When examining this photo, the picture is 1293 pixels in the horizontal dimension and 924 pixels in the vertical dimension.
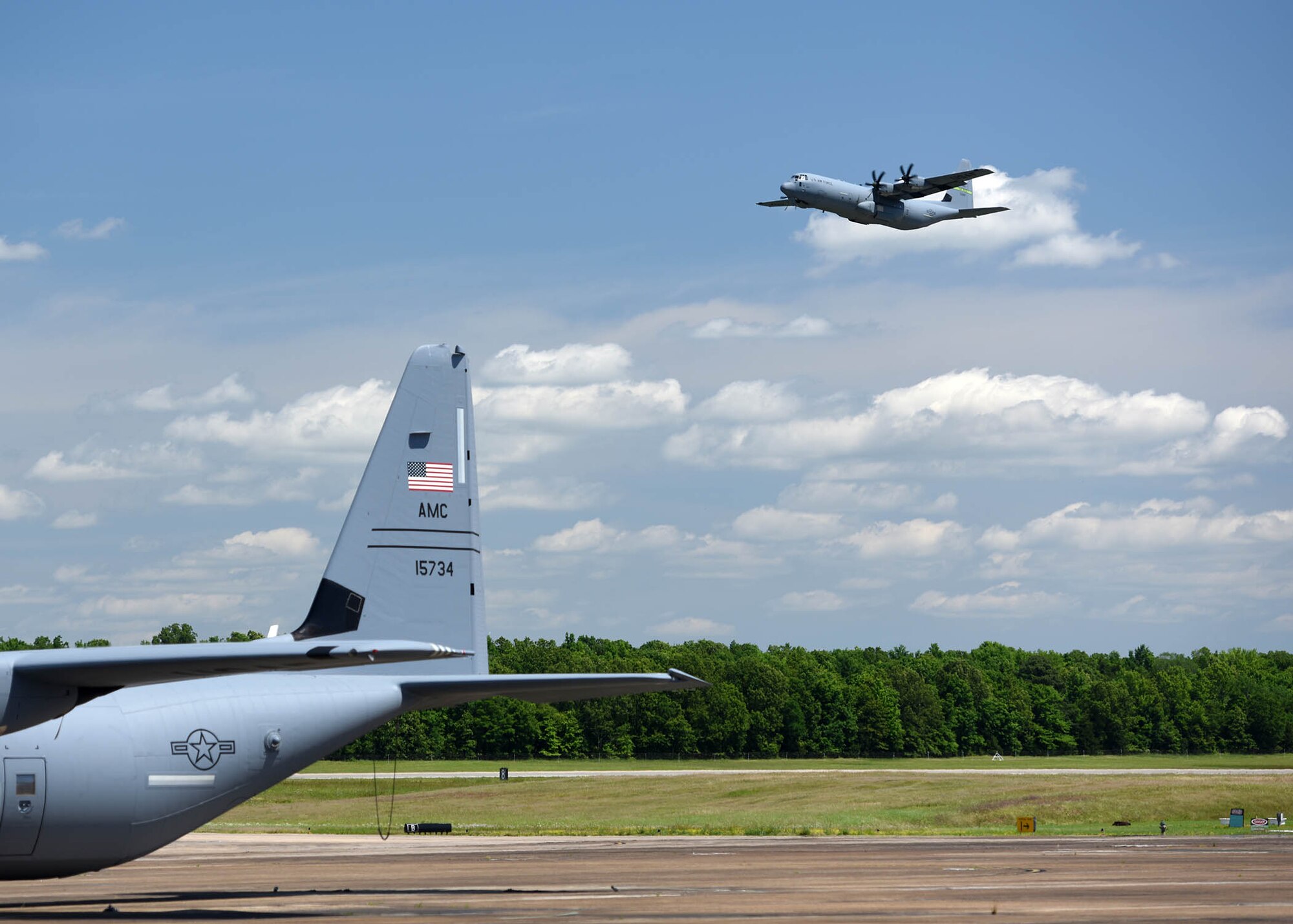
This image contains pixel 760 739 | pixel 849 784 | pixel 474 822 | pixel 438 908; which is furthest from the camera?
pixel 760 739

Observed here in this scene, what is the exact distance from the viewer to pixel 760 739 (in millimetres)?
160250

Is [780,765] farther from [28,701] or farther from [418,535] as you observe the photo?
[28,701]

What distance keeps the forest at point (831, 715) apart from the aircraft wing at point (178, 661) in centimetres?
→ 11349

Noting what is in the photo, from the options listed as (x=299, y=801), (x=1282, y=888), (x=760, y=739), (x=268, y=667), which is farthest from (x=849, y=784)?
(x=760, y=739)

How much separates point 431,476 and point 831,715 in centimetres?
14283

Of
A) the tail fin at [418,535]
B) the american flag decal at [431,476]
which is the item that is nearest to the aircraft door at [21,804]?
the tail fin at [418,535]

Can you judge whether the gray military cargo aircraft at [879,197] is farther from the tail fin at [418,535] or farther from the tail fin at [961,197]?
the tail fin at [418,535]

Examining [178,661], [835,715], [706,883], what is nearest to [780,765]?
[835,715]

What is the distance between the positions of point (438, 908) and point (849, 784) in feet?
184

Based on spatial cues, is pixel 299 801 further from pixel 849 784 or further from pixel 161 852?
pixel 161 852

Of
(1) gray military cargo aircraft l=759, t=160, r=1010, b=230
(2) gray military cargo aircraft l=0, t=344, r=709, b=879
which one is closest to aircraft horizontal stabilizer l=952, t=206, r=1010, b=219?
(1) gray military cargo aircraft l=759, t=160, r=1010, b=230

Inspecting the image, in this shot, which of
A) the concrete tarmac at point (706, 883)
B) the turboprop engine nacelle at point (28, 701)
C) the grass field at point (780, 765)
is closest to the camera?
the turboprop engine nacelle at point (28, 701)

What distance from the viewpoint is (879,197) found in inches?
2852

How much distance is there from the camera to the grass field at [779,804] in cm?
5831
